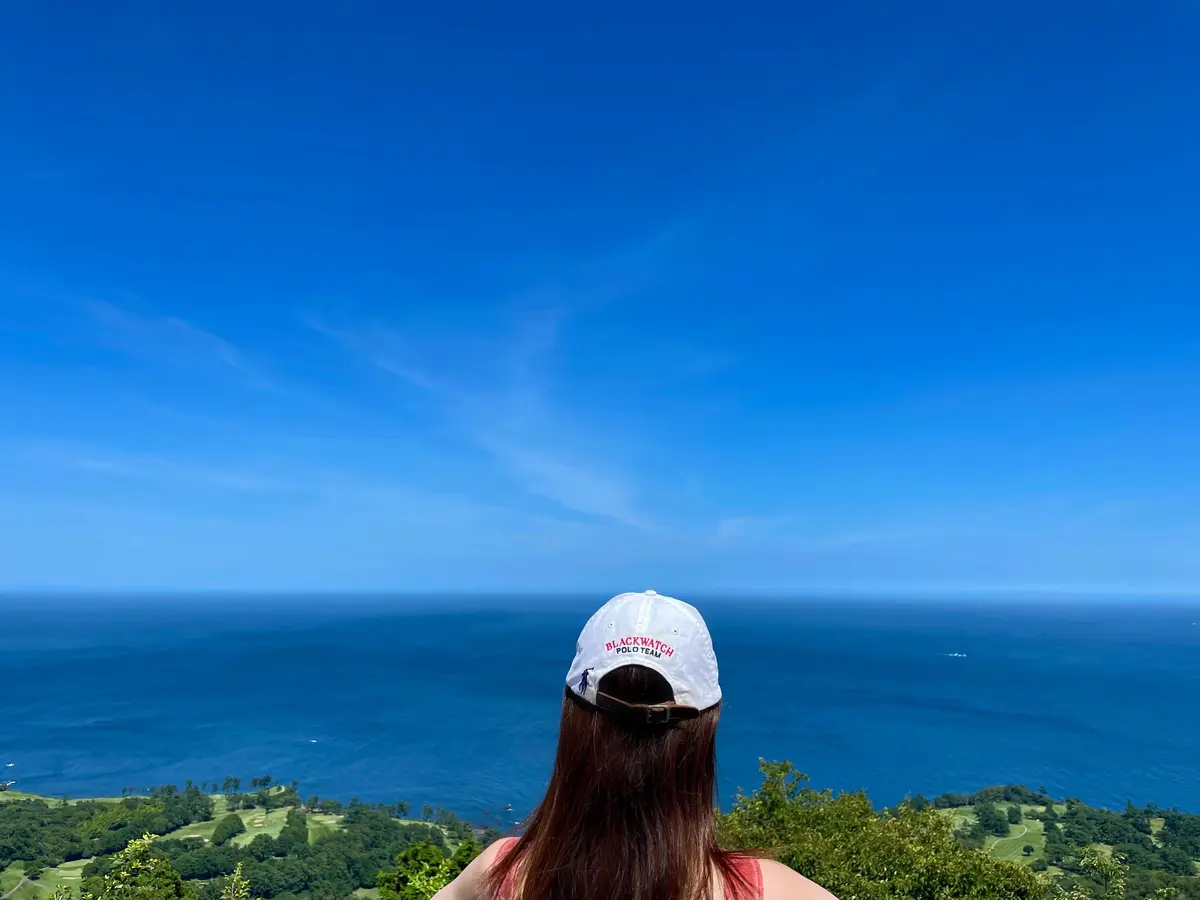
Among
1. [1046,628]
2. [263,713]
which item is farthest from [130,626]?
[1046,628]

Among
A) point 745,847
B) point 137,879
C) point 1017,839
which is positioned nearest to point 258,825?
point 137,879

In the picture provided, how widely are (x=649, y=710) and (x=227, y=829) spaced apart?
4892 centimetres

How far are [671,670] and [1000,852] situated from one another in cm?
4207

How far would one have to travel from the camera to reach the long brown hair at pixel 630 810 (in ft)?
4.37

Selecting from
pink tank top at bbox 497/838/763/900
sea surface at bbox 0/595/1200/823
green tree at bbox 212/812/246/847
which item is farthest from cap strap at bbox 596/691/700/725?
green tree at bbox 212/812/246/847

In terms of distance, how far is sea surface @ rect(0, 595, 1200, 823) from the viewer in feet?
183

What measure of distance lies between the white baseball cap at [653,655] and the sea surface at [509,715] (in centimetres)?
2459

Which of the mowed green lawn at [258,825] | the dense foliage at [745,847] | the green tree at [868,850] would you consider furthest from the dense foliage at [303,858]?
the green tree at [868,850]

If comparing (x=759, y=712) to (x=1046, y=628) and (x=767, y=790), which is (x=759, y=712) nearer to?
(x=767, y=790)

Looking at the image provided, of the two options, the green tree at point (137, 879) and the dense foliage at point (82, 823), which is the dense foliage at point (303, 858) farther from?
the green tree at point (137, 879)

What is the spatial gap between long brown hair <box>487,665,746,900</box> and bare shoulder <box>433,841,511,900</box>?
8 centimetres

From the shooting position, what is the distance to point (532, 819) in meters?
1.49

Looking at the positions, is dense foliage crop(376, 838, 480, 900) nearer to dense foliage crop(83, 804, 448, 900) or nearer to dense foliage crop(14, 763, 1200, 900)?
dense foliage crop(14, 763, 1200, 900)

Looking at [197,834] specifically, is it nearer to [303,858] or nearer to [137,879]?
[303,858]
